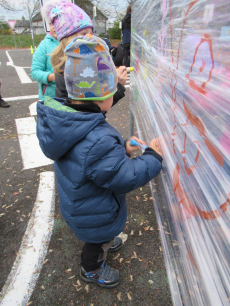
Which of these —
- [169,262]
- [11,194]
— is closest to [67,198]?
[169,262]

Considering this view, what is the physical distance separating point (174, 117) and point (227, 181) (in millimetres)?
432

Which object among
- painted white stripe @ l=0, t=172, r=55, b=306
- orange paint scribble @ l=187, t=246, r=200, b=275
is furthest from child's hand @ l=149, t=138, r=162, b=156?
painted white stripe @ l=0, t=172, r=55, b=306

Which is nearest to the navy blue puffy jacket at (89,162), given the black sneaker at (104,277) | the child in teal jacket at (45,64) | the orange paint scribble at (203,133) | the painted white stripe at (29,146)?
the orange paint scribble at (203,133)

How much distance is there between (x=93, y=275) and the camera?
1.51 metres

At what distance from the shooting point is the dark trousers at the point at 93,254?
1.39 m

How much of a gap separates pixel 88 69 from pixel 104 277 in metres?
1.36

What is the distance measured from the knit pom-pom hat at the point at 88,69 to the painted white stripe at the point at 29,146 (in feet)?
6.98

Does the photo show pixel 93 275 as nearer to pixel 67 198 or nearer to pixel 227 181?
pixel 67 198

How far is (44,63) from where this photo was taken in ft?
7.38

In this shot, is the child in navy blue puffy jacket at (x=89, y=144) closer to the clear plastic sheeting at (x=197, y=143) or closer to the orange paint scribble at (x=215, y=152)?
the clear plastic sheeting at (x=197, y=143)

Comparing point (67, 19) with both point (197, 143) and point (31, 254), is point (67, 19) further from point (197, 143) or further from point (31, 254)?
point (31, 254)

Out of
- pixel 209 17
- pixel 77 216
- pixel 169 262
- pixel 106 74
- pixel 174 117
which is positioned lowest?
pixel 169 262

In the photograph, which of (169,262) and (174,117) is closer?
(174,117)

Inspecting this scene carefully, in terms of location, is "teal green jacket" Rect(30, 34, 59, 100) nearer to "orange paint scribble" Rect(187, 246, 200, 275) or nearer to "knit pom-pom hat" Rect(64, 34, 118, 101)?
"knit pom-pom hat" Rect(64, 34, 118, 101)
